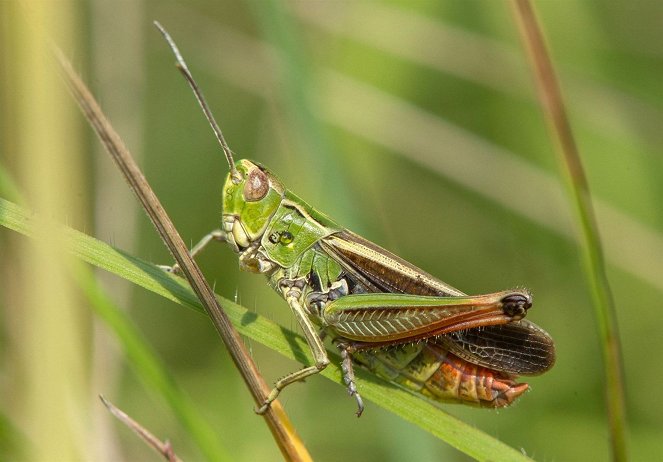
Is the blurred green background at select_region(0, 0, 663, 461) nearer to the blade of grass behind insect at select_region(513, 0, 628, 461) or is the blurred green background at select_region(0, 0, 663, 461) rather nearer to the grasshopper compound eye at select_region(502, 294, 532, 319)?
the grasshopper compound eye at select_region(502, 294, 532, 319)

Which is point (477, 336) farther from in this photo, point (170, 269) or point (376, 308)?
point (170, 269)

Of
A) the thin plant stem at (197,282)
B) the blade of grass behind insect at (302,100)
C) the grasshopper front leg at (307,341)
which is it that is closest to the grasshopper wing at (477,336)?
the grasshopper front leg at (307,341)

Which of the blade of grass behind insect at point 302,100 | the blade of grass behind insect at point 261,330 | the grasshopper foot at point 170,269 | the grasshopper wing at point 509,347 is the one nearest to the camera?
the blade of grass behind insect at point 261,330

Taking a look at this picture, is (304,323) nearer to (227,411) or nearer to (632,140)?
(227,411)

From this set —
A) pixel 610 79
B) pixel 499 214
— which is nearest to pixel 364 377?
pixel 499 214

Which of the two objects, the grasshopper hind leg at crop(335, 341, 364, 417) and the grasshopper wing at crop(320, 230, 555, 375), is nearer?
the grasshopper hind leg at crop(335, 341, 364, 417)

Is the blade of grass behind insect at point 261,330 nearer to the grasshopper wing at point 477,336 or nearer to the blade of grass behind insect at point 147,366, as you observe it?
the blade of grass behind insect at point 147,366

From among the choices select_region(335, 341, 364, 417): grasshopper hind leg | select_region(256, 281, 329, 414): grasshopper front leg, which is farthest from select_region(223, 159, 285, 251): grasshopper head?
select_region(335, 341, 364, 417): grasshopper hind leg
